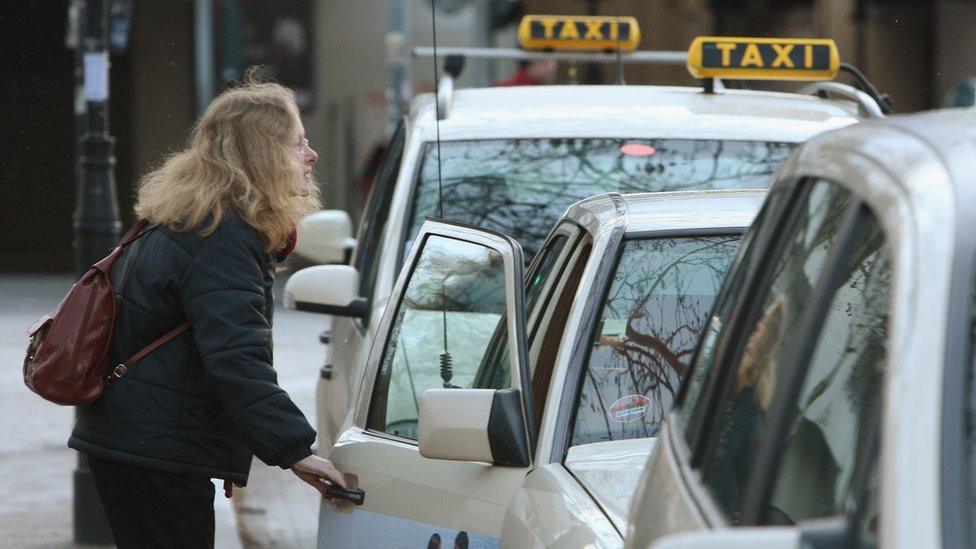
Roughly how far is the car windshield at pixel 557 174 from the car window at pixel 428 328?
105 cm

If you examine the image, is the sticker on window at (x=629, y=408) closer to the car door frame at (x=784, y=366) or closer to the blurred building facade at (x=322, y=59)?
the car door frame at (x=784, y=366)

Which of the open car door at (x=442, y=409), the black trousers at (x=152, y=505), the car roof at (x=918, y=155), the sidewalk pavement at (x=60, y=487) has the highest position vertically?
the car roof at (x=918, y=155)

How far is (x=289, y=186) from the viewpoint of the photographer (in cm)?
404

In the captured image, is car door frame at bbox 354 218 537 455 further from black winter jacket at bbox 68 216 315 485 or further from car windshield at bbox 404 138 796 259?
car windshield at bbox 404 138 796 259

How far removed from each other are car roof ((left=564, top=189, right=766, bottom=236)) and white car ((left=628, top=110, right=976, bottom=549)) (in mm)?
1004

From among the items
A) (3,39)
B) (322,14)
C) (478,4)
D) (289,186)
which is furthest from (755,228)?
(3,39)

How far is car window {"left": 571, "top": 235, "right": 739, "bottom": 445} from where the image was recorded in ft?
11.3

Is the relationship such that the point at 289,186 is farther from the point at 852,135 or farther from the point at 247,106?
the point at 852,135

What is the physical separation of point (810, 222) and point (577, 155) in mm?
3548

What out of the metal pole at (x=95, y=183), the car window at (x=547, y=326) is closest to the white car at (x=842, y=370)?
the car window at (x=547, y=326)

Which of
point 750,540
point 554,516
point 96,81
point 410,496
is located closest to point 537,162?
point 410,496

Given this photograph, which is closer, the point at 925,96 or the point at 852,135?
the point at 852,135


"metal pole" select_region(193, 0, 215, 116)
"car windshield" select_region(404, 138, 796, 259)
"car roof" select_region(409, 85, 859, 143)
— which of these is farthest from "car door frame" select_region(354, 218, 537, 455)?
"metal pole" select_region(193, 0, 215, 116)

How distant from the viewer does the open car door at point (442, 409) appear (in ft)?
10.4
